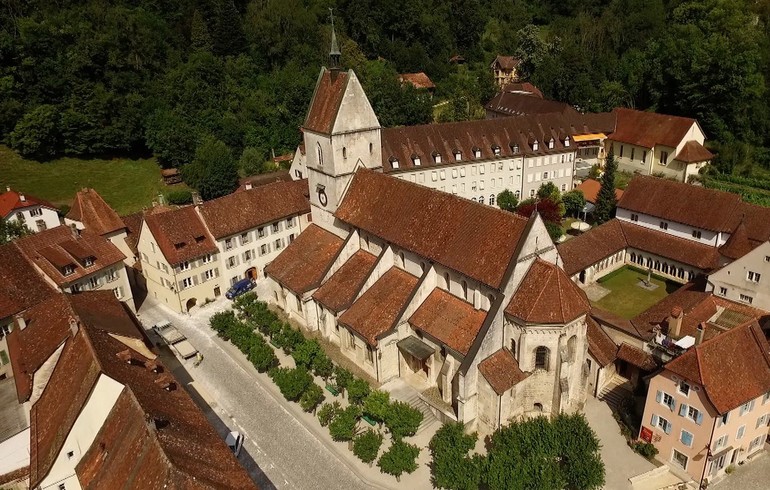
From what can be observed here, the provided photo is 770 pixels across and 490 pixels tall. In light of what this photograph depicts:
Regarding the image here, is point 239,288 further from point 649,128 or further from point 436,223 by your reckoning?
point 649,128

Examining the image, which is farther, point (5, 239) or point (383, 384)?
point (5, 239)

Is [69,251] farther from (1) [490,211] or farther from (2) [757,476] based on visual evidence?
(2) [757,476]

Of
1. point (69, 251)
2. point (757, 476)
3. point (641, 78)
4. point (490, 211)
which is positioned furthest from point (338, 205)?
point (641, 78)

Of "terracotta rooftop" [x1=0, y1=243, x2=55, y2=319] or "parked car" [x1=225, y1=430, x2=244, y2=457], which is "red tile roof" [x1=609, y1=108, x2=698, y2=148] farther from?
"terracotta rooftop" [x1=0, y1=243, x2=55, y2=319]

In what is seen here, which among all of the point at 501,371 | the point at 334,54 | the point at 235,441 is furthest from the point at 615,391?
the point at 334,54

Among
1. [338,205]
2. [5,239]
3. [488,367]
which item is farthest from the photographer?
[5,239]

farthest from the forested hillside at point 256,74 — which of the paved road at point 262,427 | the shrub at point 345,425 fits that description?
the shrub at point 345,425

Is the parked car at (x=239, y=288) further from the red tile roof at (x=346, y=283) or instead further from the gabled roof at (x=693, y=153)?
the gabled roof at (x=693, y=153)
